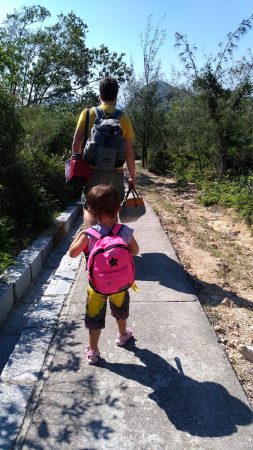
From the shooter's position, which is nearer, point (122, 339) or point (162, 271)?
point (122, 339)

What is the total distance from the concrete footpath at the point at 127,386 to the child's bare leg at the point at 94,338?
0.11 meters

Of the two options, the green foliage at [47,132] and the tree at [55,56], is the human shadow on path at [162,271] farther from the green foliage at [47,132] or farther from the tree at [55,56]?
the tree at [55,56]

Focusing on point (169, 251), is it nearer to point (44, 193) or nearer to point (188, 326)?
point (188, 326)

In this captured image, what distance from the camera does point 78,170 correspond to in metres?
4.03

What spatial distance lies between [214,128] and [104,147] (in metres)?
8.16

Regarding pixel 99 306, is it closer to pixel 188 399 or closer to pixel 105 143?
pixel 188 399

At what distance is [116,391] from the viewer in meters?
2.55

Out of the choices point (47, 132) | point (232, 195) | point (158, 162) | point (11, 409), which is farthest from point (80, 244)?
point (158, 162)

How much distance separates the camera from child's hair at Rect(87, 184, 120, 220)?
260cm

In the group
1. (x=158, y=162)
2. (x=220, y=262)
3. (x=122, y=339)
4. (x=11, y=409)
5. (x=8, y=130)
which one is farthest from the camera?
(x=158, y=162)

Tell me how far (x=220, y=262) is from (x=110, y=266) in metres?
2.77

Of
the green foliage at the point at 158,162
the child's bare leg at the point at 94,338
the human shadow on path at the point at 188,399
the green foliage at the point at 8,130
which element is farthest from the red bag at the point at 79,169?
the green foliage at the point at 158,162

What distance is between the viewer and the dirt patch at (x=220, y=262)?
330 centimetres

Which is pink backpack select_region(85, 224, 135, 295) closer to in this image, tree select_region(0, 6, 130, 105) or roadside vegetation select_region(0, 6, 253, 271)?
roadside vegetation select_region(0, 6, 253, 271)
